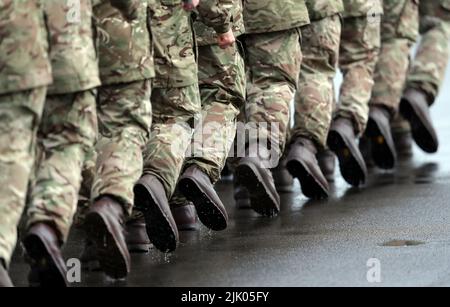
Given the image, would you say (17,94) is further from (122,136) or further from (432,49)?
(432,49)

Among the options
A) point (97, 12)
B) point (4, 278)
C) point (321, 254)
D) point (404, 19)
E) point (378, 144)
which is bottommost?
point (4, 278)

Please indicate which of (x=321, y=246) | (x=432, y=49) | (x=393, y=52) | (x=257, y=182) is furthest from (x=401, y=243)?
(x=432, y=49)

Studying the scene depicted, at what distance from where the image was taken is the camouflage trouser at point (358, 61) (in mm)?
11422

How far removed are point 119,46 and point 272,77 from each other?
219 cm

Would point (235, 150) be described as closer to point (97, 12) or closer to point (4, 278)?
point (97, 12)

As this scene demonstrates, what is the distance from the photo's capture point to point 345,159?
36.6 ft

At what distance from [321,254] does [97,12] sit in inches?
66.2

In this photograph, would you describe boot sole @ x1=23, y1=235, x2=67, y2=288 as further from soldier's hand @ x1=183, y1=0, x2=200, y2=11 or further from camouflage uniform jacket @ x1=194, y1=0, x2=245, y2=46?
camouflage uniform jacket @ x1=194, y1=0, x2=245, y2=46

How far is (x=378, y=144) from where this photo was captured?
1203 cm

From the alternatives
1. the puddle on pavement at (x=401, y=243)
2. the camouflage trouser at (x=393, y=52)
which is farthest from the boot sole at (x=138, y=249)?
the camouflage trouser at (x=393, y=52)

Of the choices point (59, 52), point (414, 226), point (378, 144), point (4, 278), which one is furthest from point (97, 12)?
point (378, 144)

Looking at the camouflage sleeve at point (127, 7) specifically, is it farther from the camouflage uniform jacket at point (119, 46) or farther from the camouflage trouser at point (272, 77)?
the camouflage trouser at point (272, 77)

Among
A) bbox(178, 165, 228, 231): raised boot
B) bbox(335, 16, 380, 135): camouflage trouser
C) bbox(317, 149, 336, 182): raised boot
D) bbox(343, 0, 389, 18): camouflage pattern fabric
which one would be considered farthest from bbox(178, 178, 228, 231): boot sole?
bbox(343, 0, 389, 18): camouflage pattern fabric

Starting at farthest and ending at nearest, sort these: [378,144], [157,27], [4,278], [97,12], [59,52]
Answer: [378,144], [157,27], [97,12], [59,52], [4,278]
